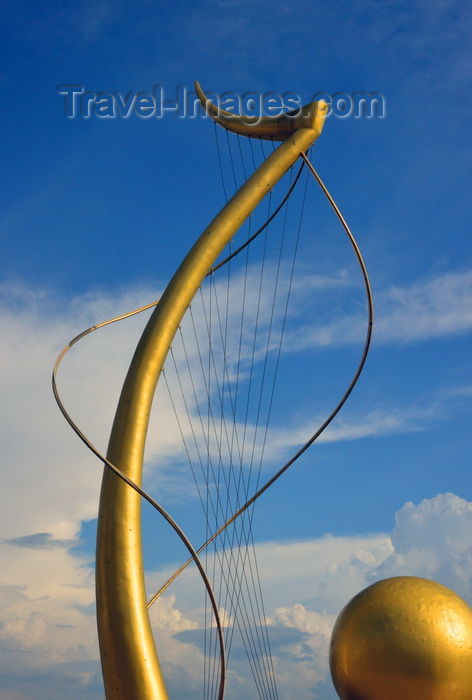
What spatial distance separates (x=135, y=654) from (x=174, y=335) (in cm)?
710

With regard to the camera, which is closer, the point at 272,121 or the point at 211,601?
the point at 211,601

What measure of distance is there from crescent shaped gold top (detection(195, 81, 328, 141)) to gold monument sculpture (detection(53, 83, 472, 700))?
4.43 m

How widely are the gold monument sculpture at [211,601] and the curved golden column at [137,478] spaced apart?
0.02 m

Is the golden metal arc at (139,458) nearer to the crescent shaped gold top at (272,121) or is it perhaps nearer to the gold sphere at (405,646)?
the crescent shaped gold top at (272,121)

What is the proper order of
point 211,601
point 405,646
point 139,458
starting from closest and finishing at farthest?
point 211,601 < point 405,646 < point 139,458

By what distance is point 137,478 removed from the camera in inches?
719

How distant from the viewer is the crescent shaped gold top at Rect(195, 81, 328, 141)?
74.0 feet

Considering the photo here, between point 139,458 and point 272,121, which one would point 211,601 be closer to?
point 139,458

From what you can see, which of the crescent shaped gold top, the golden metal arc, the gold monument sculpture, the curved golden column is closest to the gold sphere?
the gold monument sculpture

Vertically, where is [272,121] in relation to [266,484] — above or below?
above

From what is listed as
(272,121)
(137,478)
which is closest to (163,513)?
(137,478)

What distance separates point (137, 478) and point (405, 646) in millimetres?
6708

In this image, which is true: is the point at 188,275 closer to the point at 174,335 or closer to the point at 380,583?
the point at 174,335

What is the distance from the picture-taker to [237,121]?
23391mm
